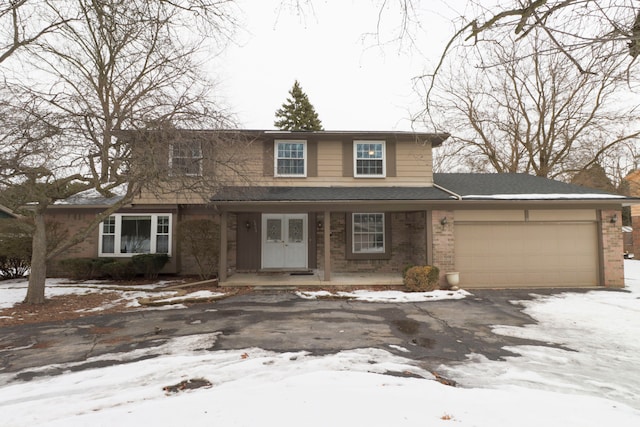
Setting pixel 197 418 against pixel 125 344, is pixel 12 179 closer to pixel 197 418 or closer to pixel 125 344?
pixel 125 344

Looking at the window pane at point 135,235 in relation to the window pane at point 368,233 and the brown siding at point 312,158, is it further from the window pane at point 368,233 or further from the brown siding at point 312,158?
the window pane at point 368,233

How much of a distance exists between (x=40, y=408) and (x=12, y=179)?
6.56 meters

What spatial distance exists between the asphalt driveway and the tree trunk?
6.64 feet

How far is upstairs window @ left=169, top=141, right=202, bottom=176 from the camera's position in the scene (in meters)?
7.66

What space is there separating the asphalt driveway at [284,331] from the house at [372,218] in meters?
2.57

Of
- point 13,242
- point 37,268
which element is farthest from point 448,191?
point 13,242

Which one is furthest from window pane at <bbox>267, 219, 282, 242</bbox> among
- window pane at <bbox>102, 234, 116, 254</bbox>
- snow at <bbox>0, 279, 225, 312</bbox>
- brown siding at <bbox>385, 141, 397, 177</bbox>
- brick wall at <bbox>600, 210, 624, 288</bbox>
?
brick wall at <bbox>600, 210, 624, 288</bbox>

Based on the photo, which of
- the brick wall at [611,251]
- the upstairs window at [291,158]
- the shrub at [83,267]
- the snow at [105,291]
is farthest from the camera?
the upstairs window at [291,158]

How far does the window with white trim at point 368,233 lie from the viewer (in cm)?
1223

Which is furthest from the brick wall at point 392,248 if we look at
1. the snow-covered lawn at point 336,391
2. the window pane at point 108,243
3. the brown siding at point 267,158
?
the window pane at point 108,243

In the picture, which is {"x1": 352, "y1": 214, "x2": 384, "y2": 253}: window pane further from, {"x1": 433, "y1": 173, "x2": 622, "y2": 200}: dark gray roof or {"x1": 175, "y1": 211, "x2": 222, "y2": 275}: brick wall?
{"x1": 175, "y1": 211, "x2": 222, "y2": 275}: brick wall

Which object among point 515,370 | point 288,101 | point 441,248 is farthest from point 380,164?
point 288,101

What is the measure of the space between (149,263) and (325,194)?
257 inches

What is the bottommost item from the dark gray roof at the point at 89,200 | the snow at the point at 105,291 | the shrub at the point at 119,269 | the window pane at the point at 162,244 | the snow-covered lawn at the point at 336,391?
the snow at the point at 105,291
